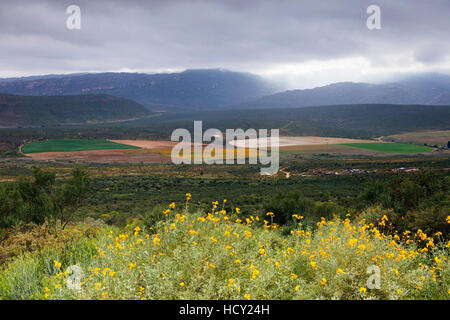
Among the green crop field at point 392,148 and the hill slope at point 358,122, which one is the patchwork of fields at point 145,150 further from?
the hill slope at point 358,122

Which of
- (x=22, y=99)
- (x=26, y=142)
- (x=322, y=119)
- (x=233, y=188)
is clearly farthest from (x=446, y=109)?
(x=22, y=99)

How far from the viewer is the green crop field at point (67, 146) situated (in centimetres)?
8331

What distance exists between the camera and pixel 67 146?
89125mm

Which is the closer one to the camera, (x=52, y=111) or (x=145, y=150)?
(x=145, y=150)

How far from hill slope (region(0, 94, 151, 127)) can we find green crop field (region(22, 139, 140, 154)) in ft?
244

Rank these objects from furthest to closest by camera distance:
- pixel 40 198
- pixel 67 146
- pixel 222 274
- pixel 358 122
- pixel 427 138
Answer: pixel 358 122, pixel 427 138, pixel 67 146, pixel 40 198, pixel 222 274

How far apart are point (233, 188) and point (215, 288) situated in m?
38.4

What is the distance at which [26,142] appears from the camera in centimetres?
9506

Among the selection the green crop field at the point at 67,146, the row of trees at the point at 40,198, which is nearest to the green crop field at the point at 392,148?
the green crop field at the point at 67,146

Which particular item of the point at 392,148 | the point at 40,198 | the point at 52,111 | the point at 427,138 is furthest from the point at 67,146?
the point at 427,138

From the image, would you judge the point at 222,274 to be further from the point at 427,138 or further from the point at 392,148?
the point at 427,138

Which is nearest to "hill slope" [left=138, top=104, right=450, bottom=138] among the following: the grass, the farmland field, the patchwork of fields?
the farmland field

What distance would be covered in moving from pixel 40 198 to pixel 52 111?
7036 inches
